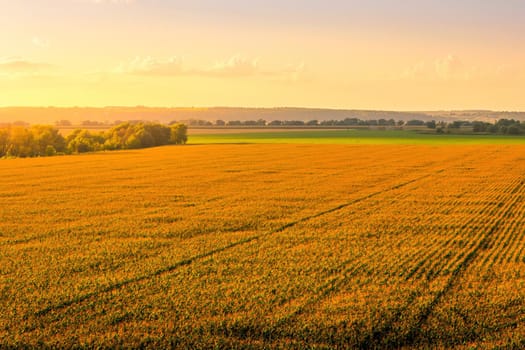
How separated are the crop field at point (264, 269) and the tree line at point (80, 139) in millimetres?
63153

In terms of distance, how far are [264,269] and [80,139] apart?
98.2 m

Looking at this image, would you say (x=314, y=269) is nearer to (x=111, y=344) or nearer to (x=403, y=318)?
(x=403, y=318)

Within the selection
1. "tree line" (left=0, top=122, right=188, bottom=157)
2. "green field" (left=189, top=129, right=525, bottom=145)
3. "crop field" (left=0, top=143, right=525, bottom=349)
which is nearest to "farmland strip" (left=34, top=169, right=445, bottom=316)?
"crop field" (left=0, top=143, right=525, bottom=349)

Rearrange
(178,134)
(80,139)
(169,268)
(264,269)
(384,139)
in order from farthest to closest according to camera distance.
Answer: (178,134) < (384,139) < (80,139) < (169,268) < (264,269)

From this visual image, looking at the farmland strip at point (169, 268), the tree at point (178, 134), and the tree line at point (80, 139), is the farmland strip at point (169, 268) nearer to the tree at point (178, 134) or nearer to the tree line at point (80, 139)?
the tree line at point (80, 139)

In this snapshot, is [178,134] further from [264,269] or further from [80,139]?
[264,269]

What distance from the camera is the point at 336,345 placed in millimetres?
11859

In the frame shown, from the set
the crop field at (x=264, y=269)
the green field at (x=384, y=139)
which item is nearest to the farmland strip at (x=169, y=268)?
the crop field at (x=264, y=269)

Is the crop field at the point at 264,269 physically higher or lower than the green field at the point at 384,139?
lower

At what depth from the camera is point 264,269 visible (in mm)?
17609

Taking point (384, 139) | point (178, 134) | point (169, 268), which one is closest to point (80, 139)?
point (178, 134)

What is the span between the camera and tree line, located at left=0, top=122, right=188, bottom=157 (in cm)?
9412

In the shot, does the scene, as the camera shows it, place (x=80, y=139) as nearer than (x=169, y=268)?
No

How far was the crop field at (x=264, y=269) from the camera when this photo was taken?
494 inches
